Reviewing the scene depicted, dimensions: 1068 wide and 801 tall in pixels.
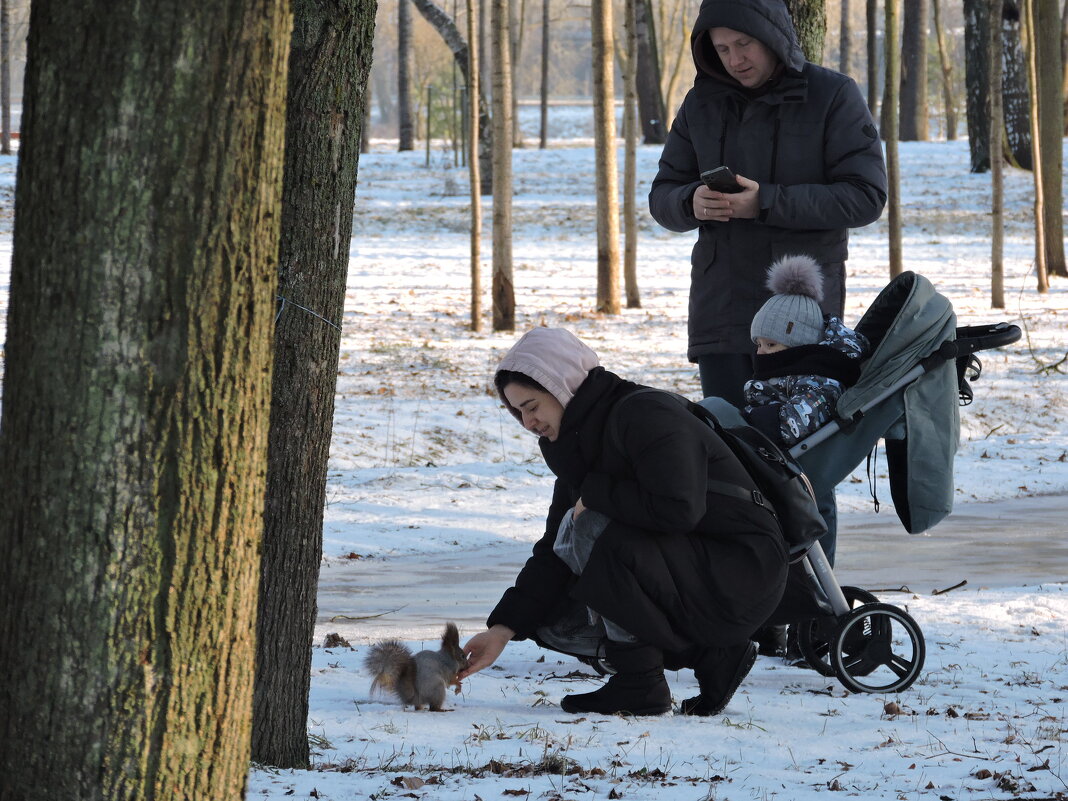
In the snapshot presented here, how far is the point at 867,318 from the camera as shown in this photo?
4.69 meters

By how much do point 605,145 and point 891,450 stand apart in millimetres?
11052

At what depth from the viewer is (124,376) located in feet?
6.89

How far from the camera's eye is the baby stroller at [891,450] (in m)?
4.40

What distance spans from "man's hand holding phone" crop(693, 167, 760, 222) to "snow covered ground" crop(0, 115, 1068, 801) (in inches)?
63.8

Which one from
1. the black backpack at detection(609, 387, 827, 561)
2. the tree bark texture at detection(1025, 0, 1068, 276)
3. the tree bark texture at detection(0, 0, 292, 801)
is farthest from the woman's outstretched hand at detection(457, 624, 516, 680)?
the tree bark texture at detection(1025, 0, 1068, 276)

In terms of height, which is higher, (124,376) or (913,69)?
(913,69)

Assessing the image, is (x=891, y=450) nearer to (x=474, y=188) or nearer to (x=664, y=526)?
(x=664, y=526)

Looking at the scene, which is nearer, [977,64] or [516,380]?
[516,380]

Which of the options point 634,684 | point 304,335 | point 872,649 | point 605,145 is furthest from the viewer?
point 605,145

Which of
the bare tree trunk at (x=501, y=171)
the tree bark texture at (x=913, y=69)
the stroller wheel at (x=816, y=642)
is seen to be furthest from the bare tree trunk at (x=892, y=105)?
the tree bark texture at (x=913, y=69)

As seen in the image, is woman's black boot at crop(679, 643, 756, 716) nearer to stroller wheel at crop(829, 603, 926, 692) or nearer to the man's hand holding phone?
stroller wheel at crop(829, 603, 926, 692)

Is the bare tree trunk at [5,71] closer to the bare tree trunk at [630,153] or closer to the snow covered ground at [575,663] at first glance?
the snow covered ground at [575,663]

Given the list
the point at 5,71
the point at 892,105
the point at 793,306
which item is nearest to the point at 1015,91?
the point at 892,105

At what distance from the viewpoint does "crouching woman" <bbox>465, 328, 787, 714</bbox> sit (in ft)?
12.7
